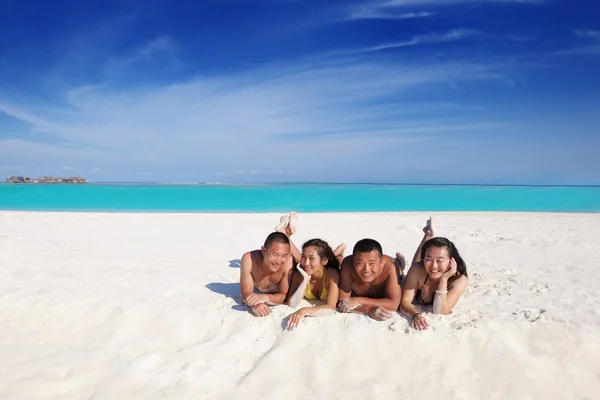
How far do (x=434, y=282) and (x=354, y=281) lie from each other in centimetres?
87

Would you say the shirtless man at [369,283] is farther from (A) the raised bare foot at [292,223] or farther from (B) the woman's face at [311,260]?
(A) the raised bare foot at [292,223]

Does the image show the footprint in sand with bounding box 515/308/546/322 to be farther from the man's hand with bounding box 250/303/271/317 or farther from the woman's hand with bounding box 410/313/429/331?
the man's hand with bounding box 250/303/271/317

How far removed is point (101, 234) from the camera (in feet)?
32.8

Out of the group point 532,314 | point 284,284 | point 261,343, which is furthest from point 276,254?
point 532,314

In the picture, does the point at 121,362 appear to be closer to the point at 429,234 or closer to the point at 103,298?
the point at 103,298

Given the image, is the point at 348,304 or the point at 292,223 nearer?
the point at 348,304

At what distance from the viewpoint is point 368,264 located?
4.38 meters

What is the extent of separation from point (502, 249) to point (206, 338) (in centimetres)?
664

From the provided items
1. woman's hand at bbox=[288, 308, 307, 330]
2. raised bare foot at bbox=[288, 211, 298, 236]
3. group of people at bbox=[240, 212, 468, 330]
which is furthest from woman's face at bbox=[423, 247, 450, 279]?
raised bare foot at bbox=[288, 211, 298, 236]

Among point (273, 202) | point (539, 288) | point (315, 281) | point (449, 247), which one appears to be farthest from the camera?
point (273, 202)

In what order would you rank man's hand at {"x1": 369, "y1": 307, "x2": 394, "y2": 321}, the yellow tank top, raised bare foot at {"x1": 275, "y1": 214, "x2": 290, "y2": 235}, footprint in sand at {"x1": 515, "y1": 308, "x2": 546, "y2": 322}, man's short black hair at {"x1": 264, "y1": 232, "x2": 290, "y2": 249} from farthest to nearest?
1. raised bare foot at {"x1": 275, "y1": 214, "x2": 290, "y2": 235}
2. the yellow tank top
3. man's short black hair at {"x1": 264, "y1": 232, "x2": 290, "y2": 249}
4. footprint in sand at {"x1": 515, "y1": 308, "x2": 546, "y2": 322}
5. man's hand at {"x1": 369, "y1": 307, "x2": 394, "y2": 321}

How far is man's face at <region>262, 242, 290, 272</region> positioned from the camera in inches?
178

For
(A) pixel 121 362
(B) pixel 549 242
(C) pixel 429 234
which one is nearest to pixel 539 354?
(C) pixel 429 234

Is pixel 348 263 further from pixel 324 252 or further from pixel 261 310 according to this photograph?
pixel 261 310
